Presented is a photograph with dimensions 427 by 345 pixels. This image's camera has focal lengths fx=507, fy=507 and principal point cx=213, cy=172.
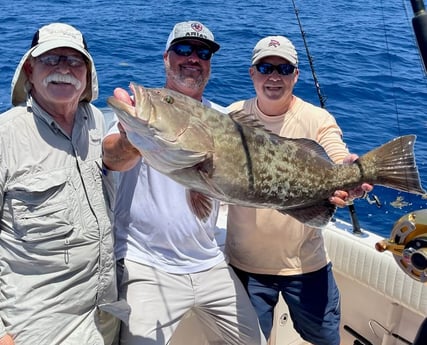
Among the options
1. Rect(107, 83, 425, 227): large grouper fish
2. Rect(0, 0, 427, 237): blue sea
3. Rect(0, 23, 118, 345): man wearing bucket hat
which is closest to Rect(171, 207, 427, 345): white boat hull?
Rect(107, 83, 425, 227): large grouper fish

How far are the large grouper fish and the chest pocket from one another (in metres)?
0.56

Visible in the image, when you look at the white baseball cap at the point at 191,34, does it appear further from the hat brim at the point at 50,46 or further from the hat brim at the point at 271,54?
the hat brim at the point at 50,46

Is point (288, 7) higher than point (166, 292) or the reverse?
higher

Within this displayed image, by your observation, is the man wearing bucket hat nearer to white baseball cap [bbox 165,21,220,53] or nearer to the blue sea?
white baseball cap [bbox 165,21,220,53]

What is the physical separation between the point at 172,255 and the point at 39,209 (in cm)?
105

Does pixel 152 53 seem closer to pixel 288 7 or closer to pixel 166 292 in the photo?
pixel 288 7

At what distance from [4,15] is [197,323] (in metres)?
16.8

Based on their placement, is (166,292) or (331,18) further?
(331,18)

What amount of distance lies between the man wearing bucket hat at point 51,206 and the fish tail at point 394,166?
1.55m

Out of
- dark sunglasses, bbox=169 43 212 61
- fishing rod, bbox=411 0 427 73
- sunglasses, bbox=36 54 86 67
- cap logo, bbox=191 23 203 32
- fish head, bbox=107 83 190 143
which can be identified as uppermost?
fishing rod, bbox=411 0 427 73

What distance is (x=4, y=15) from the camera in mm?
17641

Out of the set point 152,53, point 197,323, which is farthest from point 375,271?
point 152,53

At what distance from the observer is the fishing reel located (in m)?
2.30

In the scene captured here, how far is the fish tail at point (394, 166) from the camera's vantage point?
277 centimetres
